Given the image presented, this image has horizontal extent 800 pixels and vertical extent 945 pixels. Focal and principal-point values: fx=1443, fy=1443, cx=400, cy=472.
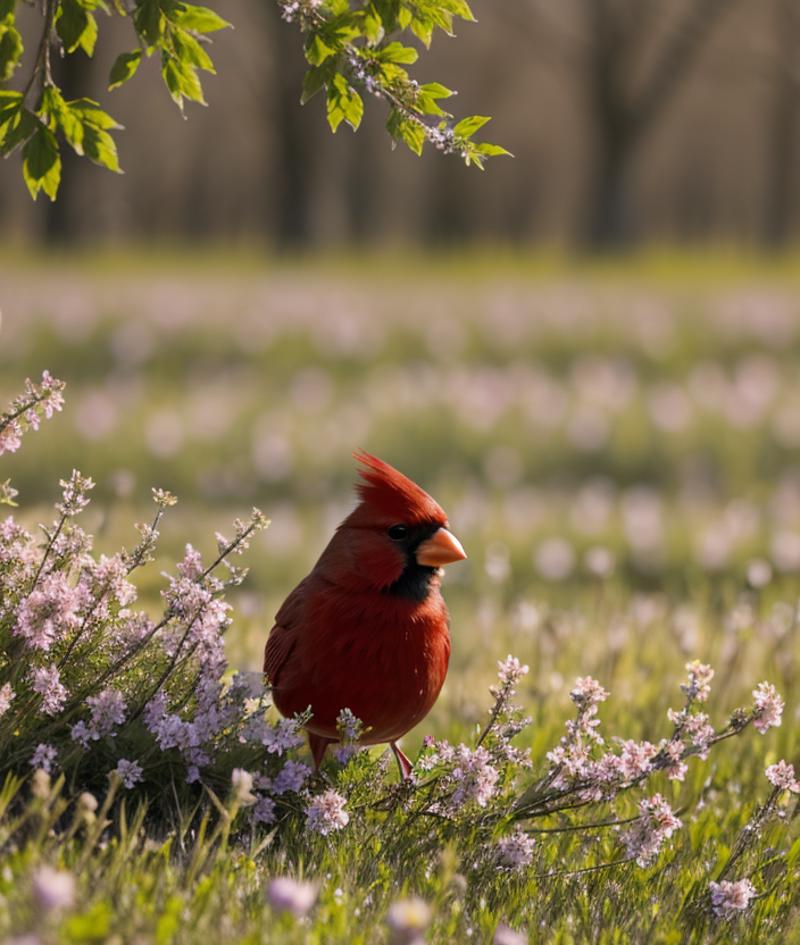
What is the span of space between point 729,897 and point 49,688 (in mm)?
1449

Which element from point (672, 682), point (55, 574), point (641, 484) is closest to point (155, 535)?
point (55, 574)

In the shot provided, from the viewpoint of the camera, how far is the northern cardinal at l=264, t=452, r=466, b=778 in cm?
312

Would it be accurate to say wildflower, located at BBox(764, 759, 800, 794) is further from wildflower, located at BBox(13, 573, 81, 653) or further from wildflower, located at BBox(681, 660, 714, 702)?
wildflower, located at BBox(13, 573, 81, 653)

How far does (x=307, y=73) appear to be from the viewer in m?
3.15

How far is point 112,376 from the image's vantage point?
44.5 feet

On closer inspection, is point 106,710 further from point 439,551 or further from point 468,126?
point 468,126

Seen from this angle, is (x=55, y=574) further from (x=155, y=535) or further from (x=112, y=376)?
(x=112, y=376)

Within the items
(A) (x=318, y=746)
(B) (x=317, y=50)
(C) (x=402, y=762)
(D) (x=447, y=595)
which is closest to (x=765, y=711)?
(C) (x=402, y=762)

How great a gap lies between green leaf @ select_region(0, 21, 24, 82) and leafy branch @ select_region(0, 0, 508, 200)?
0.20 feet

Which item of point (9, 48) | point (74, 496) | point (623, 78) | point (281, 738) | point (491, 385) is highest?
point (623, 78)

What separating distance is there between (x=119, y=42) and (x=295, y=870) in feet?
112

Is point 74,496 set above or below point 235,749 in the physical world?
above

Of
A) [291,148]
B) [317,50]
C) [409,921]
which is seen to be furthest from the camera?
[291,148]

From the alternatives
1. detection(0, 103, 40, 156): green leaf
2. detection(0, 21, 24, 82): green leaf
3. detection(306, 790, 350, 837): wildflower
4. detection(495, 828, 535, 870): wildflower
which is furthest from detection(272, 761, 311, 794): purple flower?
detection(0, 21, 24, 82): green leaf
